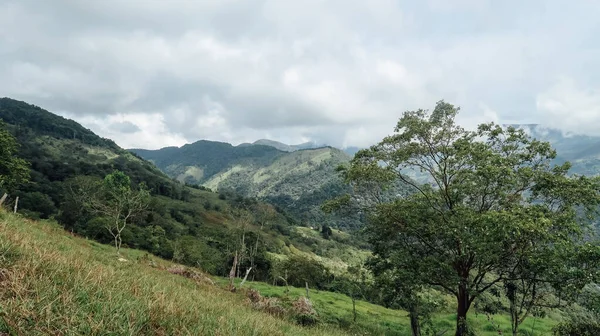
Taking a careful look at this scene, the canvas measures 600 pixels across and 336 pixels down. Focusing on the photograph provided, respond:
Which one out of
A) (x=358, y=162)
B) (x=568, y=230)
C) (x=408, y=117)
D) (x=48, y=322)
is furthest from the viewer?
(x=358, y=162)

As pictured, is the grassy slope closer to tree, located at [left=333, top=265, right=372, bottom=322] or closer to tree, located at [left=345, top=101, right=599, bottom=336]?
tree, located at [left=345, top=101, right=599, bottom=336]

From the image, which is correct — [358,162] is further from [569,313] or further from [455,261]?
[569,313]

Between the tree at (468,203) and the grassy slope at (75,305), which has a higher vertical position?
the tree at (468,203)

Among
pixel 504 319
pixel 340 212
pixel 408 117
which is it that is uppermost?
pixel 408 117

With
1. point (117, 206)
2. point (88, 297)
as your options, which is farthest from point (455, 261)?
point (117, 206)

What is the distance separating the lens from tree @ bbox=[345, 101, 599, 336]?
16203 millimetres

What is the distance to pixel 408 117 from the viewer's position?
71.9ft

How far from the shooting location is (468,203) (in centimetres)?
2111

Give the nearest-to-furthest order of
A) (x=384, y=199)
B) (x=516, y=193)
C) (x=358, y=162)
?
(x=516, y=193), (x=358, y=162), (x=384, y=199)

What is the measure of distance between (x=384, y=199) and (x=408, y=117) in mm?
6943

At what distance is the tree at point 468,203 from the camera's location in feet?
53.2

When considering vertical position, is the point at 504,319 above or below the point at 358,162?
below

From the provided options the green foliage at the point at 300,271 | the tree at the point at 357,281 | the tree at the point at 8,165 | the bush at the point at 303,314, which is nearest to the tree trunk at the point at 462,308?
the tree at the point at 357,281

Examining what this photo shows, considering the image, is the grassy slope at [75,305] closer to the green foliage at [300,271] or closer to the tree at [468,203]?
the tree at [468,203]
